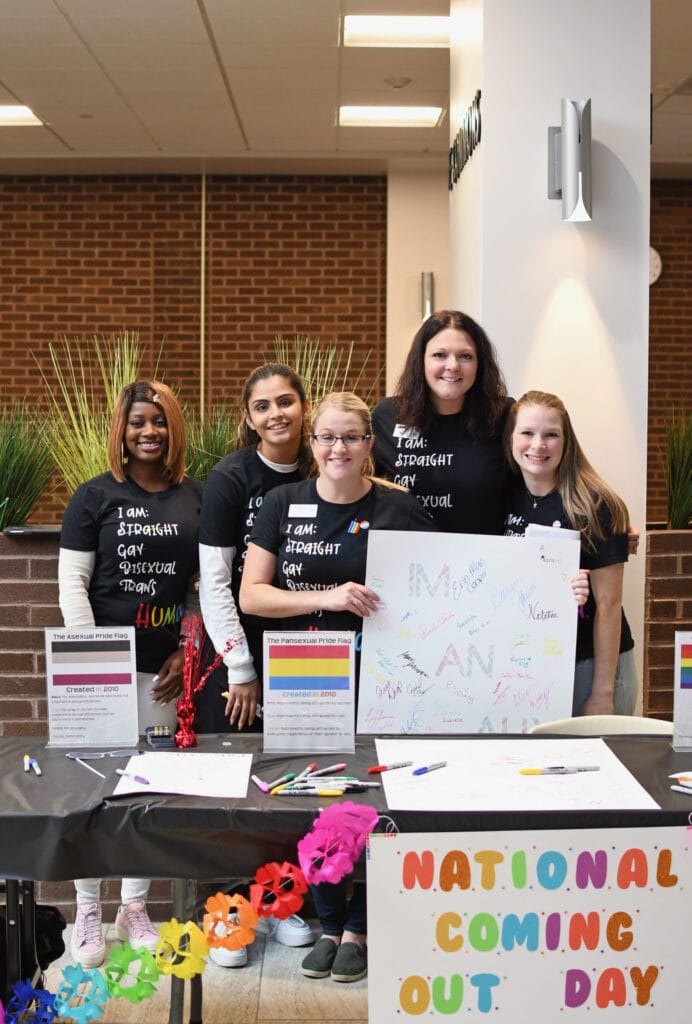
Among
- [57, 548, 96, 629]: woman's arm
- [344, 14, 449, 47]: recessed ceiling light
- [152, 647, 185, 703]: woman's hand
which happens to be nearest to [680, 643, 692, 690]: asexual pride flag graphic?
[152, 647, 185, 703]: woman's hand

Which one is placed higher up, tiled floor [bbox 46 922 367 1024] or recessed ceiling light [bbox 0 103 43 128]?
recessed ceiling light [bbox 0 103 43 128]

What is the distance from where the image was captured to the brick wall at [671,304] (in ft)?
27.0

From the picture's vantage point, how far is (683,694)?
6.91ft

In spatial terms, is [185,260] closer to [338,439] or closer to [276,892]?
[338,439]

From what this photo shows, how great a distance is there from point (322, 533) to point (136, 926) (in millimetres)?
1330

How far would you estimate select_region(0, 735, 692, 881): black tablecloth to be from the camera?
1749 mm

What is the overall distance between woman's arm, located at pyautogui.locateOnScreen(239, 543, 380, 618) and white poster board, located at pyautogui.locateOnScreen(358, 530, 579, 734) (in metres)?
0.06

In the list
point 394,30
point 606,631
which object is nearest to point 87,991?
point 606,631

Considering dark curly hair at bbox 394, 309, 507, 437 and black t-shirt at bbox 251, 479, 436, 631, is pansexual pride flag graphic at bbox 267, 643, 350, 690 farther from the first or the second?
dark curly hair at bbox 394, 309, 507, 437

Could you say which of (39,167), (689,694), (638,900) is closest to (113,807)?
(638,900)

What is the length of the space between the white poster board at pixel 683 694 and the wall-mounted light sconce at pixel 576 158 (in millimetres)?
1885

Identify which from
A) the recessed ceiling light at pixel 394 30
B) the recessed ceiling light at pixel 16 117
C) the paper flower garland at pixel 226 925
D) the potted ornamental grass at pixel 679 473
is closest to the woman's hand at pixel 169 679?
the paper flower garland at pixel 226 925

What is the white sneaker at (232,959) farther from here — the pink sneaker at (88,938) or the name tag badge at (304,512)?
the name tag badge at (304,512)

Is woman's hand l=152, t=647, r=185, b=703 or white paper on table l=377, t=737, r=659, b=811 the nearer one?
white paper on table l=377, t=737, r=659, b=811
